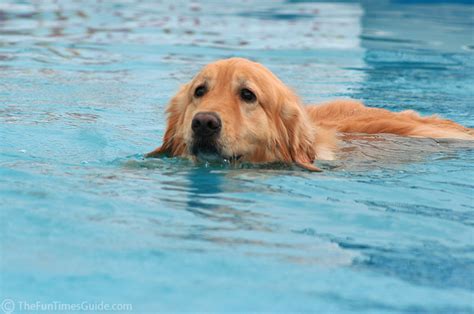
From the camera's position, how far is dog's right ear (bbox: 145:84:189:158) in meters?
6.11

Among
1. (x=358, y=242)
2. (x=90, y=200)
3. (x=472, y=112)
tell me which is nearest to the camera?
(x=358, y=242)

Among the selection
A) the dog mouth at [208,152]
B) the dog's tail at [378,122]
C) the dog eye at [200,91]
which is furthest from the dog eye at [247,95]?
the dog's tail at [378,122]

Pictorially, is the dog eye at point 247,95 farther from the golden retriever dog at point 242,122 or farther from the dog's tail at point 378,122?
the dog's tail at point 378,122

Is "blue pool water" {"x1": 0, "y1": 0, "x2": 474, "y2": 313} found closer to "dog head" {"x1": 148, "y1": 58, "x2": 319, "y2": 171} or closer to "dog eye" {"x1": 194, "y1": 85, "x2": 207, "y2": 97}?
"dog head" {"x1": 148, "y1": 58, "x2": 319, "y2": 171}

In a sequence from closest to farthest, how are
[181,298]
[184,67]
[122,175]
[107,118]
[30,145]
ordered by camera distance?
[181,298]
[122,175]
[30,145]
[107,118]
[184,67]

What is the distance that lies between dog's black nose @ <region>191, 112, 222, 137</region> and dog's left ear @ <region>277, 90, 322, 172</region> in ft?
2.41

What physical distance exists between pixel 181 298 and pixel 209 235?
763 mm

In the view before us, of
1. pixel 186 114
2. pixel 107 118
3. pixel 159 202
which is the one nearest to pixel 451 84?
pixel 107 118

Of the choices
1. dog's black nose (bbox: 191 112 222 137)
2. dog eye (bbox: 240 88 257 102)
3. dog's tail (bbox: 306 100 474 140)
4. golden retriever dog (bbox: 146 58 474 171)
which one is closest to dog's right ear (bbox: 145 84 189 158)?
golden retriever dog (bbox: 146 58 474 171)

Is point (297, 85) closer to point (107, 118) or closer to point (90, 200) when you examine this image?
point (107, 118)

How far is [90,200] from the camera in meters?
4.88

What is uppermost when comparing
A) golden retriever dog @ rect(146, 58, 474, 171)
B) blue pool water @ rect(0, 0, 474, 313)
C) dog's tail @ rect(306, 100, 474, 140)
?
golden retriever dog @ rect(146, 58, 474, 171)

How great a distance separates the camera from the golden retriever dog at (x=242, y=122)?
5.48 m

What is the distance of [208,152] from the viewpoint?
5.50 metres
